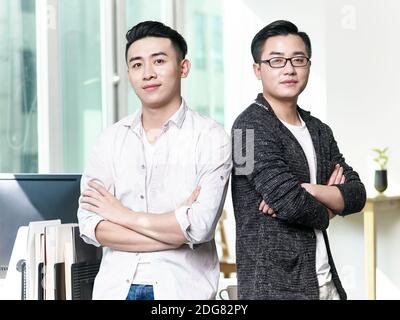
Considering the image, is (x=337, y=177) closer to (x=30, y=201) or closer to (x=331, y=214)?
(x=331, y=214)

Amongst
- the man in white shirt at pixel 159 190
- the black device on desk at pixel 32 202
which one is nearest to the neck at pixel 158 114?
the man in white shirt at pixel 159 190

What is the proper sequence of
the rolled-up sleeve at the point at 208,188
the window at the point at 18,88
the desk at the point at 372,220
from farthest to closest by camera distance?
1. the window at the point at 18,88
2. the desk at the point at 372,220
3. the rolled-up sleeve at the point at 208,188

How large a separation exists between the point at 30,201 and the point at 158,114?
0.26 meters

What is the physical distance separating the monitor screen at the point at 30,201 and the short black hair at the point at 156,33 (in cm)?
25

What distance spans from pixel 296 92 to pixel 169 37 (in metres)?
0.17

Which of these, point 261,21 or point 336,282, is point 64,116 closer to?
point 261,21

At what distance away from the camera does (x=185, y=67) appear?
0.88m

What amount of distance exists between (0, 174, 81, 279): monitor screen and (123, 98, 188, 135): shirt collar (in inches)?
7.1

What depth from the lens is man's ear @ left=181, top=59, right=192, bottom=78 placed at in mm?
869

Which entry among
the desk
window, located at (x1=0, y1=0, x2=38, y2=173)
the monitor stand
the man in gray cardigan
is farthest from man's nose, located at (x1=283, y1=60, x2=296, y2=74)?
window, located at (x1=0, y1=0, x2=38, y2=173)

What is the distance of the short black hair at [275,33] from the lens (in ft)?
2.84

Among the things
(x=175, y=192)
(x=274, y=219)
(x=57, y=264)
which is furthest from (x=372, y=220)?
(x=57, y=264)

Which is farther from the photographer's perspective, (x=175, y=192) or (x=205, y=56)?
(x=205, y=56)

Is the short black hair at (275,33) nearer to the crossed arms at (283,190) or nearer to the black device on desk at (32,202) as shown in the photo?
the crossed arms at (283,190)
